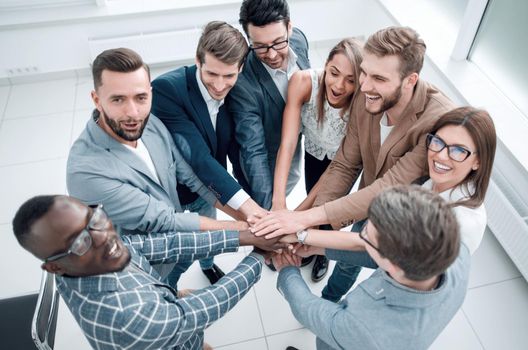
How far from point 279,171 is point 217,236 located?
0.54m

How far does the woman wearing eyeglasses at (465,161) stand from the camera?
60.3 inches

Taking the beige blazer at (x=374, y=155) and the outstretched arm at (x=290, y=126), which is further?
the outstretched arm at (x=290, y=126)

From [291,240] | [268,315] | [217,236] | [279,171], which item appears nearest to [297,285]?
[291,240]

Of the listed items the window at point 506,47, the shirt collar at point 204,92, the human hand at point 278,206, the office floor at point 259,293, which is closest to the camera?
the shirt collar at point 204,92

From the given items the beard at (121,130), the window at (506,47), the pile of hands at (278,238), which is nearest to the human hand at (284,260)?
the pile of hands at (278,238)

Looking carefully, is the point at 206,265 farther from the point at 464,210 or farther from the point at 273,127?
the point at 464,210

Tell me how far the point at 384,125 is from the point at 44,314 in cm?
167

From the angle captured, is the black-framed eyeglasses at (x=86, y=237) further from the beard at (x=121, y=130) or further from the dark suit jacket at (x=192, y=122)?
the dark suit jacket at (x=192, y=122)

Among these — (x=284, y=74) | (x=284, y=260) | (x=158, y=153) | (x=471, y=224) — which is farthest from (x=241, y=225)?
(x=471, y=224)

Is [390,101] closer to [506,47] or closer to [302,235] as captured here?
[302,235]

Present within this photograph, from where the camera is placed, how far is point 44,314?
1625mm

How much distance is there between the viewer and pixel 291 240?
1948mm

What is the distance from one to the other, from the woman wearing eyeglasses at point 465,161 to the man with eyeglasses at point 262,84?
0.80 metres

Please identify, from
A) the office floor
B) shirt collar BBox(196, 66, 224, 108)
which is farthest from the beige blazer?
the office floor
